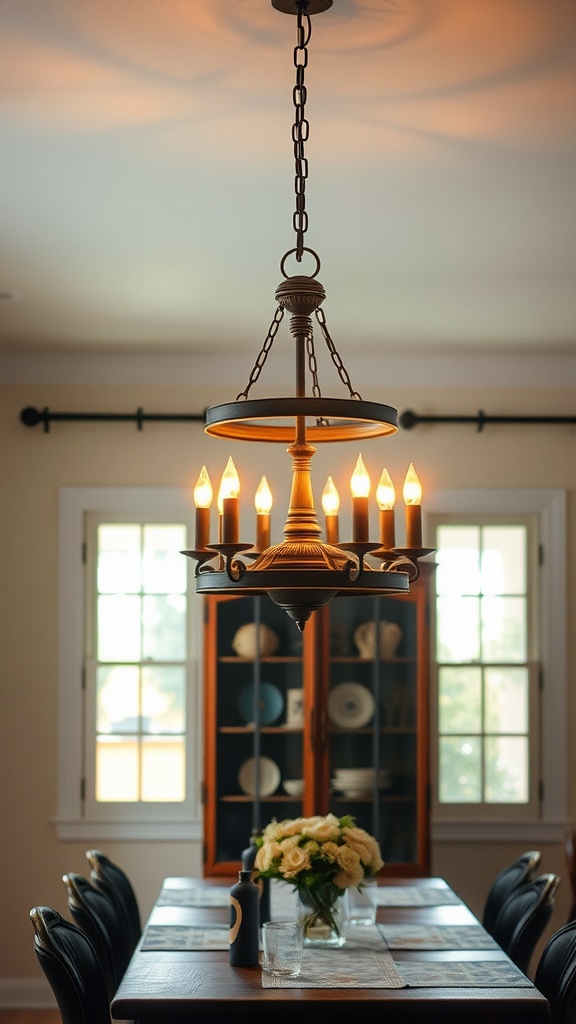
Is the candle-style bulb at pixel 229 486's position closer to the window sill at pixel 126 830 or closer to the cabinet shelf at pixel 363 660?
the cabinet shelf at pixel 363 660

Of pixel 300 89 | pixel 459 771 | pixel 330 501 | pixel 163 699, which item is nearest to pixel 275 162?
pixel 300 89

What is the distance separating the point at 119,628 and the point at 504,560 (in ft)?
6.15

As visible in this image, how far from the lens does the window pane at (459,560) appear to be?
559 centimetres

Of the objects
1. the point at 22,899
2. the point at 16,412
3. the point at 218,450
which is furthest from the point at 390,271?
the point at 22,899

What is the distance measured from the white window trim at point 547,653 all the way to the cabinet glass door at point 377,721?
1.36 feet

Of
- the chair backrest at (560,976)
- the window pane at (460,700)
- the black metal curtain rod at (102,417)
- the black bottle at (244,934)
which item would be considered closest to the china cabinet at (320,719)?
the window pane at (460,700)

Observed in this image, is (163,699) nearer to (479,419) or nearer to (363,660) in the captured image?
(363,660)

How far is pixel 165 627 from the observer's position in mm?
5566

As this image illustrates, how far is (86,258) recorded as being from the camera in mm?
3947

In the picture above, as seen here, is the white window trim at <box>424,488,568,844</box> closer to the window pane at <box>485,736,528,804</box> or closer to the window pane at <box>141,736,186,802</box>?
the window pane at <box>485,736,528,804</box>

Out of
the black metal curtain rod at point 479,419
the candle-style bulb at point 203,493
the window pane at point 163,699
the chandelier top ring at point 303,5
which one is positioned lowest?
the window pane at point 163,699

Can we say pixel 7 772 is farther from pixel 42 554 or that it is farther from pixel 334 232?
pixel 334 232

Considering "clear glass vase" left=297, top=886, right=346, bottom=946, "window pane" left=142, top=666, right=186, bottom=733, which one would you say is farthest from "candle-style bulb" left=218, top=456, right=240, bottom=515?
"window pane" left=142, top=666, right=186, bottom=733

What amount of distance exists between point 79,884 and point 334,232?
7.27 feet
